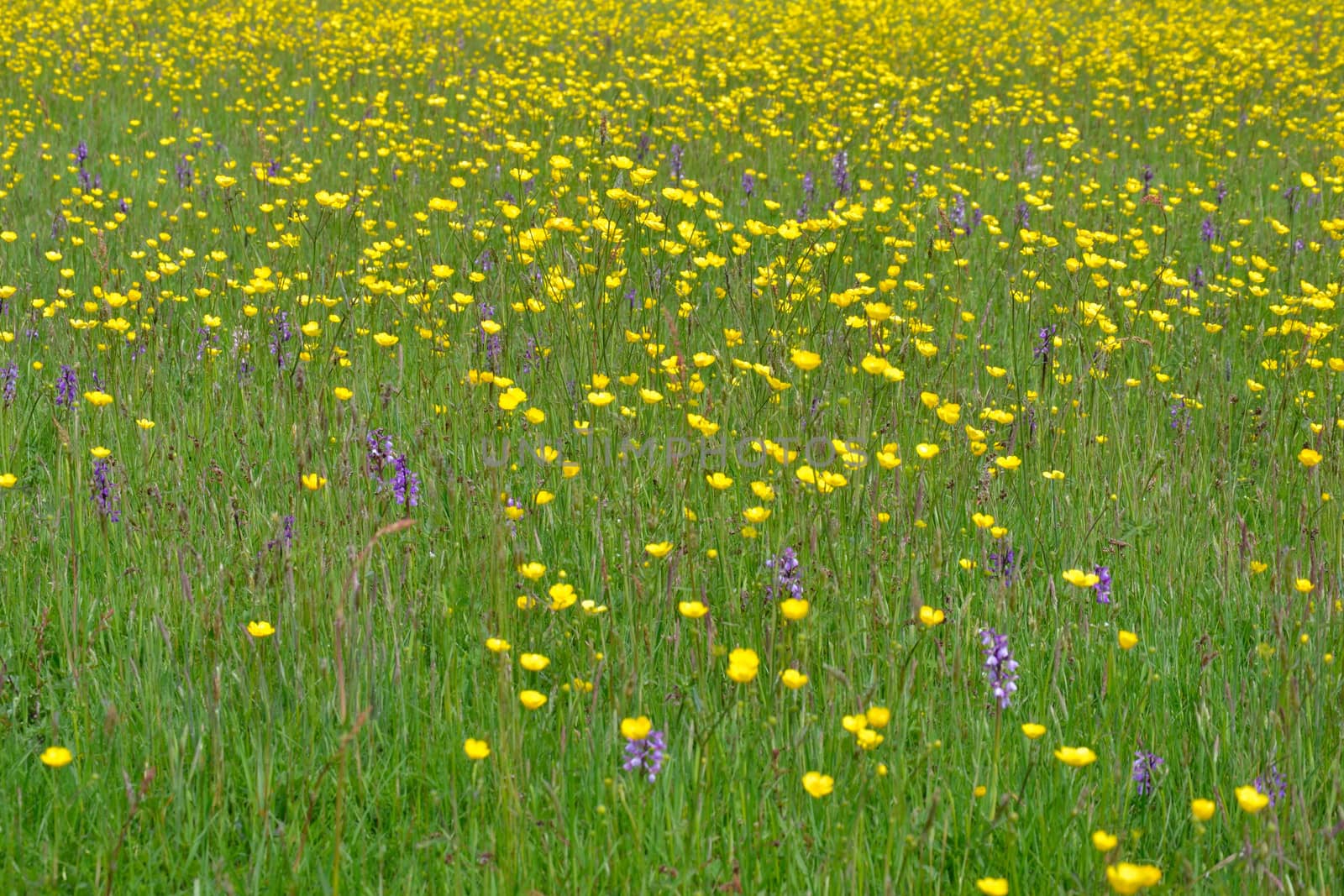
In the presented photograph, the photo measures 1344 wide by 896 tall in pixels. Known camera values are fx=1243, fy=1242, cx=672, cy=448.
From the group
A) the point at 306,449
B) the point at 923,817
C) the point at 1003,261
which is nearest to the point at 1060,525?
the point at 923,817

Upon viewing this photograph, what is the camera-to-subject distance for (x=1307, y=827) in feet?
5.64

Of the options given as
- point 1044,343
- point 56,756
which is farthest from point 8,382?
point 1044,343

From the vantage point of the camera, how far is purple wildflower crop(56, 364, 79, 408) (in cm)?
326

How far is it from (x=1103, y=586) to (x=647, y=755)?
3.74ft

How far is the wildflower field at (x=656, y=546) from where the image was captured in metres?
1.84

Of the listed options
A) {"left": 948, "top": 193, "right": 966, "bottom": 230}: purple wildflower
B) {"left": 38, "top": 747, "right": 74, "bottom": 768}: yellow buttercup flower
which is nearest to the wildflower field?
{"left": 38, "top": 747, "right": 74, "bottom": 768}: yellow buttercup flower

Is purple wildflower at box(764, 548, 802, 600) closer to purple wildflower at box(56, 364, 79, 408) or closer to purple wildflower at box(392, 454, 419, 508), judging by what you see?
purple wildflower at box(392, 454, 419, 508)

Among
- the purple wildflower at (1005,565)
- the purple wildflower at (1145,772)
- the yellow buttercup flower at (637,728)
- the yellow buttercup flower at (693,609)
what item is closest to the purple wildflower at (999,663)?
the purple wildflower at (1145,772)

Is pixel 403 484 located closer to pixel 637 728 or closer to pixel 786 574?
pixel 786 574

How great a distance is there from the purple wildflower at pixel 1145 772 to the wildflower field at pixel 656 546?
0.02 meters

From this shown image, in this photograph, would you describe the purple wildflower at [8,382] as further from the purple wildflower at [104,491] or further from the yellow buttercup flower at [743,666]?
the yellow buttercup flower at [743,666]

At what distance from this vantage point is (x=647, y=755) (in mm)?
1863

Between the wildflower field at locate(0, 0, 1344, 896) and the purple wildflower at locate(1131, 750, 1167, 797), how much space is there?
23 millimetres

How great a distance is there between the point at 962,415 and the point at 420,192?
10.1 feet
